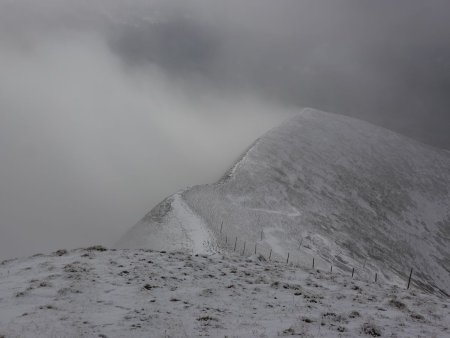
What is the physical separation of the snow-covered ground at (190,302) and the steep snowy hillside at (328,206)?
21615 mm

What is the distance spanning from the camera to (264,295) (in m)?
15.2

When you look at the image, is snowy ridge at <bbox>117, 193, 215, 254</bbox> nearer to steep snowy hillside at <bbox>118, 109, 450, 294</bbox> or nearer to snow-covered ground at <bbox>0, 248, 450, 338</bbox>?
steep snowy hillside at <bbox>118, 109, 450, 294</bbox>

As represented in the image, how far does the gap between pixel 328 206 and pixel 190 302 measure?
6815 centimetres

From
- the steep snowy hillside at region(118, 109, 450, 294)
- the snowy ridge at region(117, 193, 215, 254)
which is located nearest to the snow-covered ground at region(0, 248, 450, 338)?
the snowy ridge at region(117, 193, 215, 254)

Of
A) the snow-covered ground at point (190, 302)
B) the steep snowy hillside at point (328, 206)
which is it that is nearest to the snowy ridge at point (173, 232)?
the steep snowy hillside at point (328, 206)

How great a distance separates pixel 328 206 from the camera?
7819cm

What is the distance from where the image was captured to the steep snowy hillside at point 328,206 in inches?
1951

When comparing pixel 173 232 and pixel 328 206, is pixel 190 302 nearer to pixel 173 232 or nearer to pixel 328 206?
pixel 173 232

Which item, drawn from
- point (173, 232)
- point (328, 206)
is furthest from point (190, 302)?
point (328, 206)

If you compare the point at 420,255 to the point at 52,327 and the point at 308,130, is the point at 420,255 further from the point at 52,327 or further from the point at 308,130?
the point at 52,327

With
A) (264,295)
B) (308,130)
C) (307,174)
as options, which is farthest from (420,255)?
(264,295)

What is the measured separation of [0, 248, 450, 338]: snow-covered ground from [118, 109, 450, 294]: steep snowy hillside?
21.6 meters

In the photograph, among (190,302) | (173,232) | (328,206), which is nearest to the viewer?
(190,302)

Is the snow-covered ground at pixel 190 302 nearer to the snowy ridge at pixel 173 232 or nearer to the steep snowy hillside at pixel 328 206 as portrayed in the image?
the snowy ridge at pixel 173 232
